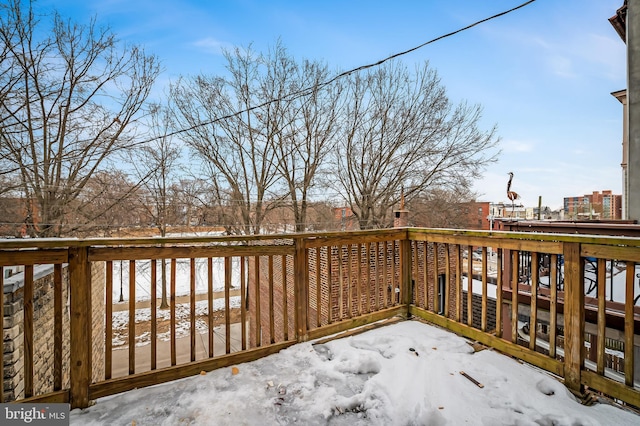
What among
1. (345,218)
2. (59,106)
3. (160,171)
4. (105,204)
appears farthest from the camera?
(345,218)

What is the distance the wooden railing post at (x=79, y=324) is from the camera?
1656mm

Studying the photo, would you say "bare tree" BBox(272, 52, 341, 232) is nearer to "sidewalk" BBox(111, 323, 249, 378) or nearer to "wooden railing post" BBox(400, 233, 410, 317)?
"sidewalk" BBox(111, 323, 249, 378)

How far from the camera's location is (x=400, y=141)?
14.1 metres

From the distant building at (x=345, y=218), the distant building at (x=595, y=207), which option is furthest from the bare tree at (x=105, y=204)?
the distant building at (x=595, y=207)

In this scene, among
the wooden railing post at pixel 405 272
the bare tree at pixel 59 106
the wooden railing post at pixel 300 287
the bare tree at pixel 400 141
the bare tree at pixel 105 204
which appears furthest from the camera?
the bare tree at pixel 400 141

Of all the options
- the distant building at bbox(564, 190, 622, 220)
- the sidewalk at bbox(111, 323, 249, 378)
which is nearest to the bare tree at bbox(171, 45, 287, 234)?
the sidewalk at bbox(111, 323, 249, 378)

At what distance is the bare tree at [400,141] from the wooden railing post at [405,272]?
35.3 feet

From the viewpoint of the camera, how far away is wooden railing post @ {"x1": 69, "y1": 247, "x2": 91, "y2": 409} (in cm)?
166

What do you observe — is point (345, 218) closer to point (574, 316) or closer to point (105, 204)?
point (105, 204)

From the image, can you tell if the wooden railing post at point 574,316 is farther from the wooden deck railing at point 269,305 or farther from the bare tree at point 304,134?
the bare tree at point 304,134

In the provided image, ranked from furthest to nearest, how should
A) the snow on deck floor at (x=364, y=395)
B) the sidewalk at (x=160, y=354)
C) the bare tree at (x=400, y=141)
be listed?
the bare tree at (x=400, y=141)
the sidewalk at (x=160, y=354)
the snow on deck floor at (x=364, y=395)

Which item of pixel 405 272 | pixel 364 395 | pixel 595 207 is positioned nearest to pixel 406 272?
pixel 405 272

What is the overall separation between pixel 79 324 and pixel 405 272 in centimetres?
279

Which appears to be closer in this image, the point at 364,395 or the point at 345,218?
the point at 364,395
